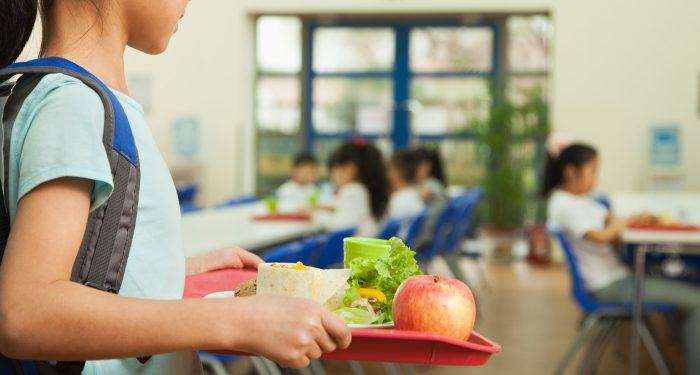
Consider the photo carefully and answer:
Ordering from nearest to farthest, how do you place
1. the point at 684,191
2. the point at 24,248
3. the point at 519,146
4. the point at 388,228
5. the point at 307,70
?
1. the point at 24,248
2. the point at 388,228
3. the point at 684,191
4. the point at 519,146
5. the point at 307,70

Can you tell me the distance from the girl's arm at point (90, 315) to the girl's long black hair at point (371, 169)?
5370 millimetres

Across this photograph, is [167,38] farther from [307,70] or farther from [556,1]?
[307,70]

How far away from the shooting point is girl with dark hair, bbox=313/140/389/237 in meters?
6.12

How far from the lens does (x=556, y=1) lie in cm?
1099

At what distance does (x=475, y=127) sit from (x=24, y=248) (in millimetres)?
10548

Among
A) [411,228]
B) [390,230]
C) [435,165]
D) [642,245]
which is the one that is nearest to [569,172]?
[642,245]

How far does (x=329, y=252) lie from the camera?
399cm

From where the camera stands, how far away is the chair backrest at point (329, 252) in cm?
382

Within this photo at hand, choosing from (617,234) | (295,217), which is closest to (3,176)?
(617,234)

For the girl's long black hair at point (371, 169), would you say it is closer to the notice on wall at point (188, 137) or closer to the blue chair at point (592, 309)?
the blue chair at point (592, 309)

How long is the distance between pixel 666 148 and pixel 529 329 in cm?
472

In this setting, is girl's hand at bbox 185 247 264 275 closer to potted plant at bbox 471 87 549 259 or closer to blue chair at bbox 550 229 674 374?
blue chair at bbox 550 229 674 374

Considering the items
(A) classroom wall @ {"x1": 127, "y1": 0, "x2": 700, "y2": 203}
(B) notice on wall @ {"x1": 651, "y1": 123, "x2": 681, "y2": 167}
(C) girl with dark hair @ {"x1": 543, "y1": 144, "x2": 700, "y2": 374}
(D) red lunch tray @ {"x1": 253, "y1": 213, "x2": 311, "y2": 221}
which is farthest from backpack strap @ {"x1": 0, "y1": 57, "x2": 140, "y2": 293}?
(A) classroom wall @ {"x1": 127, "y1": 0, "x2": 700, "y2": 203}

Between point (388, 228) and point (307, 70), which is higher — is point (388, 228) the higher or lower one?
the lower one
